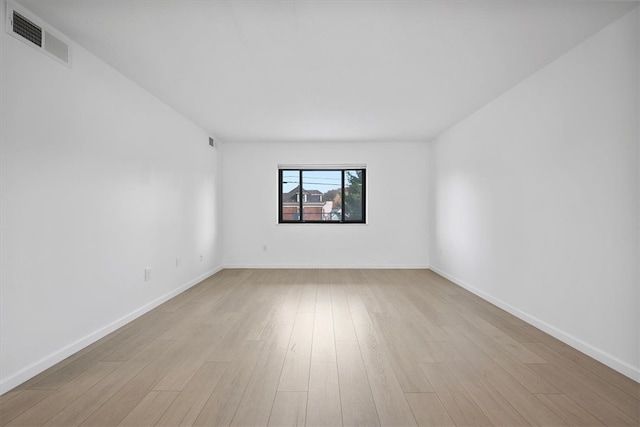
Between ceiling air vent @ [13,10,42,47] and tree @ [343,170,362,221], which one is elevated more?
ceiling air vent @ [13,10,42,47]

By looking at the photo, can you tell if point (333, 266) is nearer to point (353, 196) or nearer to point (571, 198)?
point (353, 196)

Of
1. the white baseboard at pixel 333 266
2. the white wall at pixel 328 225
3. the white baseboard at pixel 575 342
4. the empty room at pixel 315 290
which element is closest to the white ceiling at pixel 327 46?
the empty room at pixel 315 290

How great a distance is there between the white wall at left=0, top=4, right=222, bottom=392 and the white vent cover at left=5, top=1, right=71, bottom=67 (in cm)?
5

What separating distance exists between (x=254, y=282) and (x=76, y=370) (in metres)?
2.96

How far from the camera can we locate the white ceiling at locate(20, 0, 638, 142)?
221 cm

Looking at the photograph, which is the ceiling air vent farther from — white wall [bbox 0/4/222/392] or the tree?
the tree

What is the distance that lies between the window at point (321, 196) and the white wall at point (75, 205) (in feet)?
8.55

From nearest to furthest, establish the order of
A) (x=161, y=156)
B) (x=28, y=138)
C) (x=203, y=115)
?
(x=28, y=138)
(x=161, y=156)
(x=203, y=115)

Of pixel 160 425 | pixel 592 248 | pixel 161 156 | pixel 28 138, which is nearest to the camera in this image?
pixel 160 425

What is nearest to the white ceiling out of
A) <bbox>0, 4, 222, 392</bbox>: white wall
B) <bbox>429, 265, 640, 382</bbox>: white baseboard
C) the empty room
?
the empty room

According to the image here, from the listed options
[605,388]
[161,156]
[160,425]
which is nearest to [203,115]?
[161,156]

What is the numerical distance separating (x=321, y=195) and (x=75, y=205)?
441 centimetres

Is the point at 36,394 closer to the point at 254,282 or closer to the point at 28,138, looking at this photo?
the point at 28,138

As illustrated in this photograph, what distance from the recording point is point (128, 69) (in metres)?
3.13
